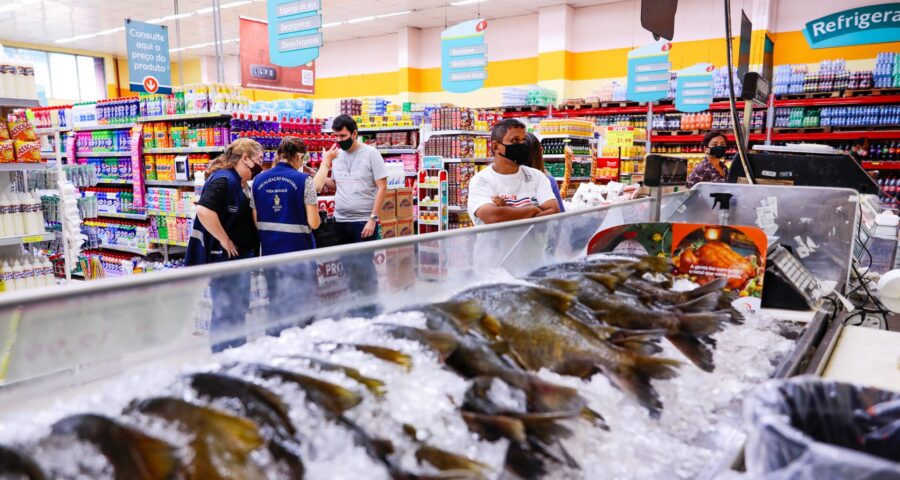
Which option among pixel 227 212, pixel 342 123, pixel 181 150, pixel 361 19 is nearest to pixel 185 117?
pixel 181 150

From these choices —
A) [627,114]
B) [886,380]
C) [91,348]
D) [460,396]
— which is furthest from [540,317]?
[627,114]

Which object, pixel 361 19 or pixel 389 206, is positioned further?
pixel 361 19

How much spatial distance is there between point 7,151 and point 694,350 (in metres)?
4.42

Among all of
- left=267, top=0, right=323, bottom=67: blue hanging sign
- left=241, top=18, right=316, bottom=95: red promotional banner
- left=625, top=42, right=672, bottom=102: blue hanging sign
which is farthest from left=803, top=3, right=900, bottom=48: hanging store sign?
left=241, top=18, right=316, bottom=95: red promotional banner

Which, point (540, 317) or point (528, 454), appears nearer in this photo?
point (528, 454)

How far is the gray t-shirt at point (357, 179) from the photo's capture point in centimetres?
527

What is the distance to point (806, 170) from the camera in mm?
2934

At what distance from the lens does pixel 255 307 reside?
0.99 metres

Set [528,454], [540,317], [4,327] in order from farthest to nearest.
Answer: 1. [540,317]
2. [528,454]
3. [4,327]

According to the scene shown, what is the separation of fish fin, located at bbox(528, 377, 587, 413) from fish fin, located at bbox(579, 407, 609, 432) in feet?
0.04

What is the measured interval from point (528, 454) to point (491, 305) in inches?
12.7

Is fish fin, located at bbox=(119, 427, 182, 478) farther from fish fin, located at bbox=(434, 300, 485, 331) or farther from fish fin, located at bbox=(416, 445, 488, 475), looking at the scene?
fish fin, located at bbox=(434, 300, 485, 331)

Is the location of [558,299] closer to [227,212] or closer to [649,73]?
[227,212]

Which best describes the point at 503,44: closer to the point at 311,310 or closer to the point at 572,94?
the point at 572,94
